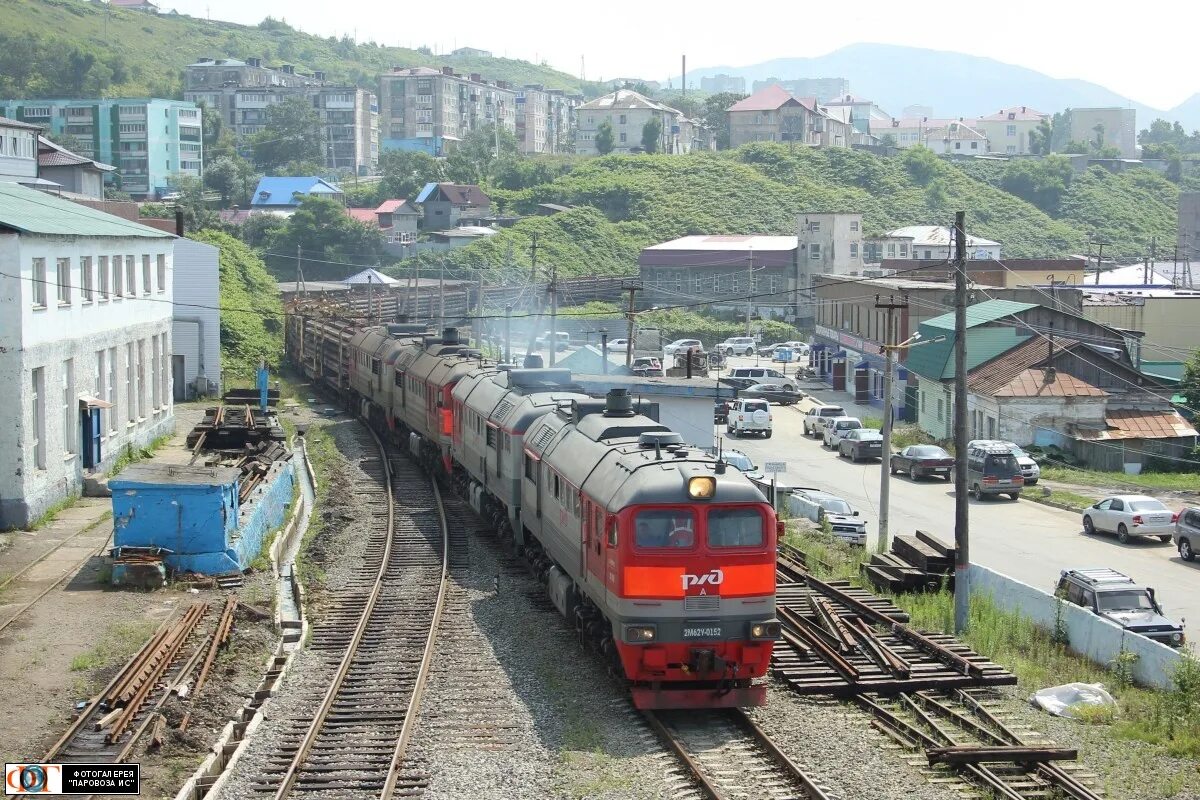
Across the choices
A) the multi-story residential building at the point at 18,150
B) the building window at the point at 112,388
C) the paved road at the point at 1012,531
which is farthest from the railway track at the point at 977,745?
the multi-story residential building at the point at 18,150

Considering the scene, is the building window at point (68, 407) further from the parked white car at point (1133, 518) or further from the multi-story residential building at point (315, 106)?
the multi-story residential building at point (315, 106)

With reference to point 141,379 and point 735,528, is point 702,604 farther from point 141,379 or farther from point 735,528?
point 141,379

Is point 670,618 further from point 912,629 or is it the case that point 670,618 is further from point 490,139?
point 490,139

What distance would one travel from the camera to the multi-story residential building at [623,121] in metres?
150

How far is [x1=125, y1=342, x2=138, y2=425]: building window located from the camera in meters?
33.6

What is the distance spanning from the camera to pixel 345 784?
12.5 m

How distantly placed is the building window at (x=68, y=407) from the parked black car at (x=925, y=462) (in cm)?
2296

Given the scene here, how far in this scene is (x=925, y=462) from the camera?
128 feet

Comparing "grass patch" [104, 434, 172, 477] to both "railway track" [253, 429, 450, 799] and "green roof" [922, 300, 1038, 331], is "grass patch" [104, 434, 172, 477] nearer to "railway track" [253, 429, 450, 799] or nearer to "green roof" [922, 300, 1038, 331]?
"railway track" [253, 429, 450, 799]

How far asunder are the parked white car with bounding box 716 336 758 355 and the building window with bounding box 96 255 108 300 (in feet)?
147

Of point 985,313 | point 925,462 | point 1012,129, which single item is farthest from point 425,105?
point 925,462

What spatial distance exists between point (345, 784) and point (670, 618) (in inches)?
152

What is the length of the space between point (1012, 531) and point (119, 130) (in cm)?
10453

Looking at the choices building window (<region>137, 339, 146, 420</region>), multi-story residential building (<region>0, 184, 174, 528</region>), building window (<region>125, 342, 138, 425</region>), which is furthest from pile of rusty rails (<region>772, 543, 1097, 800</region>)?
building window (<region>137, 339, 146, 420</region>)
